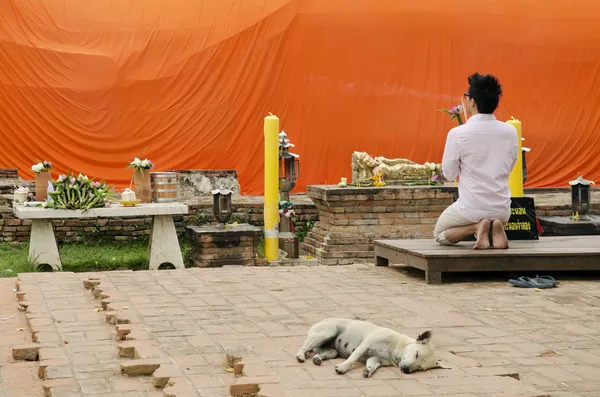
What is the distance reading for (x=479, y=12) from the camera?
1273 cm

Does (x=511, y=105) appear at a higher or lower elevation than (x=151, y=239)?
higher

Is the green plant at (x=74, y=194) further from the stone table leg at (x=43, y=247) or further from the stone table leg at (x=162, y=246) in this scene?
the stone table leg at (x=162, y=246)

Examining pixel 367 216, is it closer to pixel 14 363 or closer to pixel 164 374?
pixel 14 363

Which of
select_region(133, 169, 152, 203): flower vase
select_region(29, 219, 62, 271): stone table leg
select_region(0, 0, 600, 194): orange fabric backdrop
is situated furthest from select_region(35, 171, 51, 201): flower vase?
select_region(0, 0, 600, 194): orange fabric backdrop

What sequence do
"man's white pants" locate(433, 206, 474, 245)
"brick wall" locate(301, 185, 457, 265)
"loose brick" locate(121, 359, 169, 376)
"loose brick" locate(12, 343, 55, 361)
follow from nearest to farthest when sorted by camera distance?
1. "loose brick" locate(121, 359, 169, 376)
2. "loose brick" locate(12, 343, 55, 361)
3. "man's white pants" locate(433, 206, 474, 245)
4. "brick wall" locate(301, 185, 457, 265)

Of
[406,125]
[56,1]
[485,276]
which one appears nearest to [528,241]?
[485,276]

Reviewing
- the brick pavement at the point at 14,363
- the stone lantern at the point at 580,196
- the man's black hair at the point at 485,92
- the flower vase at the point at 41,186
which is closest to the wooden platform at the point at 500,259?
the man's black hair at the point at 485,92

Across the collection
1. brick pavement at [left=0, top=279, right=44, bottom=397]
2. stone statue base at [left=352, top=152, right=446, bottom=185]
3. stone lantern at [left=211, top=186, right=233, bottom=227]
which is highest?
stone statue base at [left=352, top=152, right=446, bottom=185]

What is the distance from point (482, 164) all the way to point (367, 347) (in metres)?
2.57

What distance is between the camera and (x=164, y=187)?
29.4 feet

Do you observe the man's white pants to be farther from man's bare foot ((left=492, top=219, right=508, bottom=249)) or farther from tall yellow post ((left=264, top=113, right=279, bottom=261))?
tall yellow post ((left=264, top=113, right=279, bottom=261))

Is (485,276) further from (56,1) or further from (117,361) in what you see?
(56,1)

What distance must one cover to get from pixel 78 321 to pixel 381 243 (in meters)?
2.42

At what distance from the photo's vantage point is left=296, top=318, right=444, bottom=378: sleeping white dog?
3982mm
